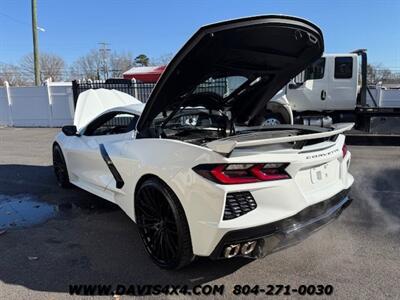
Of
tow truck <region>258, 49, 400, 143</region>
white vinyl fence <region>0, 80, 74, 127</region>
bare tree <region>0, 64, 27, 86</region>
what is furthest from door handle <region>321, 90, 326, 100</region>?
bare tree <region>0, 64, 27, 86</region>

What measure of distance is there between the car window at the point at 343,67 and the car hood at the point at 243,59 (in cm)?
704

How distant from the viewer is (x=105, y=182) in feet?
14.5

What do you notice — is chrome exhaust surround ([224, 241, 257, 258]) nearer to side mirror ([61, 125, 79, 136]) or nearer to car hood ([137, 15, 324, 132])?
car hood ([137, 15, 324, 132])

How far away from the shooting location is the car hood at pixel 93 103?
19.1 ft

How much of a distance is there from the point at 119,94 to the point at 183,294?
13.7ft

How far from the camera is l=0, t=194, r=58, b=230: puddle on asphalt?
184 inches

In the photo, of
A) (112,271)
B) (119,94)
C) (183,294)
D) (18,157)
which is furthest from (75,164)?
(18,157)

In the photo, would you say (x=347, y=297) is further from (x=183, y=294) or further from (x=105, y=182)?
(x=105, y=182)

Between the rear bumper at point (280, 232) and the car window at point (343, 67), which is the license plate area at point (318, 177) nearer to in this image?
the rear bumper at point (280, 232)

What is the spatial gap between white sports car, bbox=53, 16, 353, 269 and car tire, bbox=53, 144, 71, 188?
4.62 feet

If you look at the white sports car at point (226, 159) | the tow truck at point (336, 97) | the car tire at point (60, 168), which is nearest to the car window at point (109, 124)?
the white sports car at point (226, 159)

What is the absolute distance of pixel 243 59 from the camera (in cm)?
369

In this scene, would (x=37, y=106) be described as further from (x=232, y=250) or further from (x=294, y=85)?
(x=232, y=250)

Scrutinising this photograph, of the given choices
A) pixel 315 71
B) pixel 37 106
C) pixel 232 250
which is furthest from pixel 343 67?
pixel 37 106
